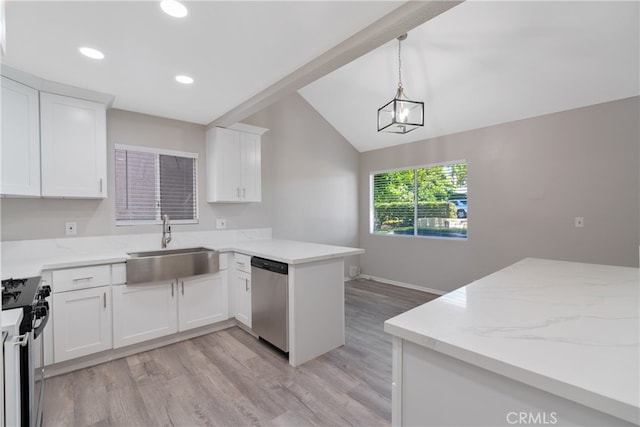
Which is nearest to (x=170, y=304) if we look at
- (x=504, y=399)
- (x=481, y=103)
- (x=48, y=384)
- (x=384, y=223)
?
(x=48, y=384)

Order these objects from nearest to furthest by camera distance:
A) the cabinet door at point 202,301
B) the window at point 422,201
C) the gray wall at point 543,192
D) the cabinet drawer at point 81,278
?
the cabinet drawer at point 81,278 → the cabinet door at point 202,301 → the gray wall at point 543,192 → the window at point 422,201

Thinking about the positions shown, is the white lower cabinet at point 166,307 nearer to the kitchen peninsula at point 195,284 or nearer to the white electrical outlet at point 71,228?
the kitchen peninsula at point 195,284

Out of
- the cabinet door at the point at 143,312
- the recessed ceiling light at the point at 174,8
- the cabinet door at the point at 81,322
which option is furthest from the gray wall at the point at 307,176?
the recessed ceiling light at the point at 174,8

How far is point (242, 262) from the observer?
295 centimetres

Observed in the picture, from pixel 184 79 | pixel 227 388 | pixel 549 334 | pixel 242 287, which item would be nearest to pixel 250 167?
pixel 184 79

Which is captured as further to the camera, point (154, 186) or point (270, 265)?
point (154, 186)

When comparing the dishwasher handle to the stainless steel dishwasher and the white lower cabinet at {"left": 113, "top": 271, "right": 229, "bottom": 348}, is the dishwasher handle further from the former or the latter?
the white lower cabinet at {"left": 113, "top": 271, "right": 229, "bottom": 348}

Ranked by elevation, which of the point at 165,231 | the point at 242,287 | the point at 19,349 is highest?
the point at 165,231

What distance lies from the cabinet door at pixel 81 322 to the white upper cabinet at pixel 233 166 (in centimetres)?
148

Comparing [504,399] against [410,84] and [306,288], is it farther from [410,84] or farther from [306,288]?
[410,84]

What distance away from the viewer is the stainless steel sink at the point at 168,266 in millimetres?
2465

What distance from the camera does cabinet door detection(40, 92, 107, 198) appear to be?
233 cm

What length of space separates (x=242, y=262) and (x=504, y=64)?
11.2 ft

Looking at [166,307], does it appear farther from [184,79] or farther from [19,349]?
[184,79]
